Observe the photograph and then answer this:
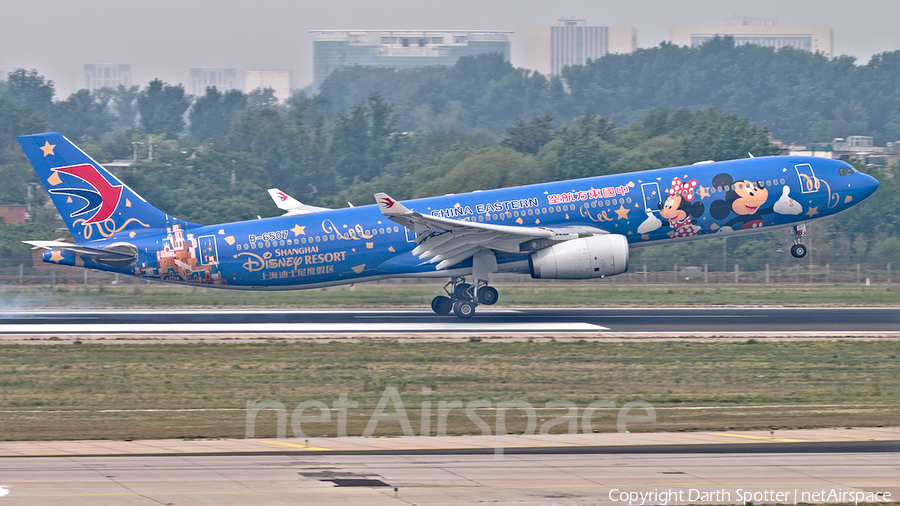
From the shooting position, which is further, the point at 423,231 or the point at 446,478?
the point at 423,231

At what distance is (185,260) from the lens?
34.1 meters

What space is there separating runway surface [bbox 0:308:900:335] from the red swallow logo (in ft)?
12.8

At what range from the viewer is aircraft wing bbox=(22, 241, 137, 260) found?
108 feet

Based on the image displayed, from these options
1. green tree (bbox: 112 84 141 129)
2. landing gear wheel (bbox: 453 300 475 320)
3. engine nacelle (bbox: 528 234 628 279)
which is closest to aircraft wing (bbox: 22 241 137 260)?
landing gear wheel (bbox: 453 300 475 320)

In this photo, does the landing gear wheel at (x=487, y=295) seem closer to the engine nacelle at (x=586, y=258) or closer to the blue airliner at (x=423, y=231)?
the blue airliner at (x=423, y=231)

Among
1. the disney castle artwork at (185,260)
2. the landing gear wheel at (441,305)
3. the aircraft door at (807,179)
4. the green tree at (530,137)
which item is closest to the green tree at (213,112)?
the green tree at (530,137)

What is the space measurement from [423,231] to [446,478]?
788 inches

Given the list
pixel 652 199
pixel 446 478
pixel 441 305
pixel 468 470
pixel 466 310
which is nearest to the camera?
pixel 446 478

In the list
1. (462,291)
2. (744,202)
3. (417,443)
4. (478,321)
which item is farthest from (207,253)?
(417,443)

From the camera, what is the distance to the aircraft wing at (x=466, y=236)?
31.8 metres

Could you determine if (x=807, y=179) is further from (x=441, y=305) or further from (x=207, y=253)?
(x=207, y=253)

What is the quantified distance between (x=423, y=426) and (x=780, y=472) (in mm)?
6230

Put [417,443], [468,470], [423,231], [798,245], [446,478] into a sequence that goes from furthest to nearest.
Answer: [798,245] < [423,231] < [417,443] < [468,470] < [446,478]

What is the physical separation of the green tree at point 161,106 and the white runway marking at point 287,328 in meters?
121
